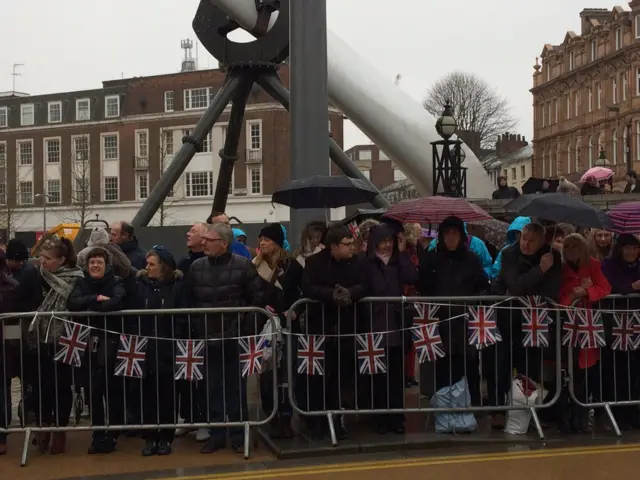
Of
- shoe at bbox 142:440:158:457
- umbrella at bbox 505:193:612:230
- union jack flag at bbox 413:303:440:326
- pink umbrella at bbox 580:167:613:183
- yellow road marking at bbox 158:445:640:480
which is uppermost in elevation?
pink umbrella at bbox 580:167:613:183

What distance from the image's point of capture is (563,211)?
680 cm

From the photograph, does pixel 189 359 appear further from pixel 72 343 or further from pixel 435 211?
pixel 435 211

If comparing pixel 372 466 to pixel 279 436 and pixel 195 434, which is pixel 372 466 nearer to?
pixel 279 436

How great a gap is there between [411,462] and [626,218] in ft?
9.50

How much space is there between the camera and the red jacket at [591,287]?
23.0 ft

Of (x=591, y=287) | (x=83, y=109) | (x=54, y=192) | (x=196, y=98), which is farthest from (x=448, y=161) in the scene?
(x=83, y=109)

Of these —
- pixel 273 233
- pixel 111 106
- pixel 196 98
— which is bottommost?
pixel 273 233

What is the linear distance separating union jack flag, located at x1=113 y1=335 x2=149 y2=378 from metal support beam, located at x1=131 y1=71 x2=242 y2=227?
7964 millimetres

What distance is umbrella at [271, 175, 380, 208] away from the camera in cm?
831

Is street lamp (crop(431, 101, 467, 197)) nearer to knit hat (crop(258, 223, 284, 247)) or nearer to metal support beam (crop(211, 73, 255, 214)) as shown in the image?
metal support beam (crop(211, 73, 255, 214))

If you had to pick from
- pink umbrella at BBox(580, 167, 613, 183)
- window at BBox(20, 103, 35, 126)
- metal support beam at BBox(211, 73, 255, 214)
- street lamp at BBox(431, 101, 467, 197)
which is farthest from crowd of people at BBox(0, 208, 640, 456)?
window at BBox(20, 103, 35, 126)

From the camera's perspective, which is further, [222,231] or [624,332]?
[624,332]

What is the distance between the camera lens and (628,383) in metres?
7.29

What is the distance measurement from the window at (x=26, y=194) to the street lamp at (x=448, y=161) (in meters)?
56.0
